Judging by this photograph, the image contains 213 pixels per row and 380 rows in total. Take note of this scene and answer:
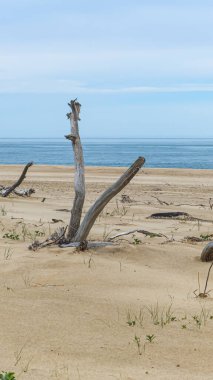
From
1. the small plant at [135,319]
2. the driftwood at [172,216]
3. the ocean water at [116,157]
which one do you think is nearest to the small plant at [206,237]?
the driftwood at [172,216]

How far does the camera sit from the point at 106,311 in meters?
4.91

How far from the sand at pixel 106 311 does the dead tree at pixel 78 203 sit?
32 centimetres

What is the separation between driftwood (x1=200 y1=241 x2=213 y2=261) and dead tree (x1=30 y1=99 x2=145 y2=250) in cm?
124

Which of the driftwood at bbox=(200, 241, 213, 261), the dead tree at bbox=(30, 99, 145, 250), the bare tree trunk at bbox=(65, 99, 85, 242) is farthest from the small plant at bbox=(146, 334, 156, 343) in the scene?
the bare tree trunk at bbox=(65, 99, 85, 242)

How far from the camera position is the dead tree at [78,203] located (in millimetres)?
7164

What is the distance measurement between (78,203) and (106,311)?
9.36 ft

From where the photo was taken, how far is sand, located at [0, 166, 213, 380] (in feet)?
12.6

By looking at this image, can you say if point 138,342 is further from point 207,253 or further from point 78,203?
point 78,203

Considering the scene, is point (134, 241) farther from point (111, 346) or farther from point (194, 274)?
point (111, 346)

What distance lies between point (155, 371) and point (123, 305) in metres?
1.34

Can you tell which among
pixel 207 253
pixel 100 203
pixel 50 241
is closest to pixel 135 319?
pixel 207 253

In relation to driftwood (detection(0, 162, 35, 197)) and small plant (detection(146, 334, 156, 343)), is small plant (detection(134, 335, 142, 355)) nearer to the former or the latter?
small plant (detection(146, 334, 156, 343))

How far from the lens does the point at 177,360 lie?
13.0 ft

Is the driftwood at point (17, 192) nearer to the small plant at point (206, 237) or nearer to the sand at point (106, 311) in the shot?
the sand at point (106, 311)
